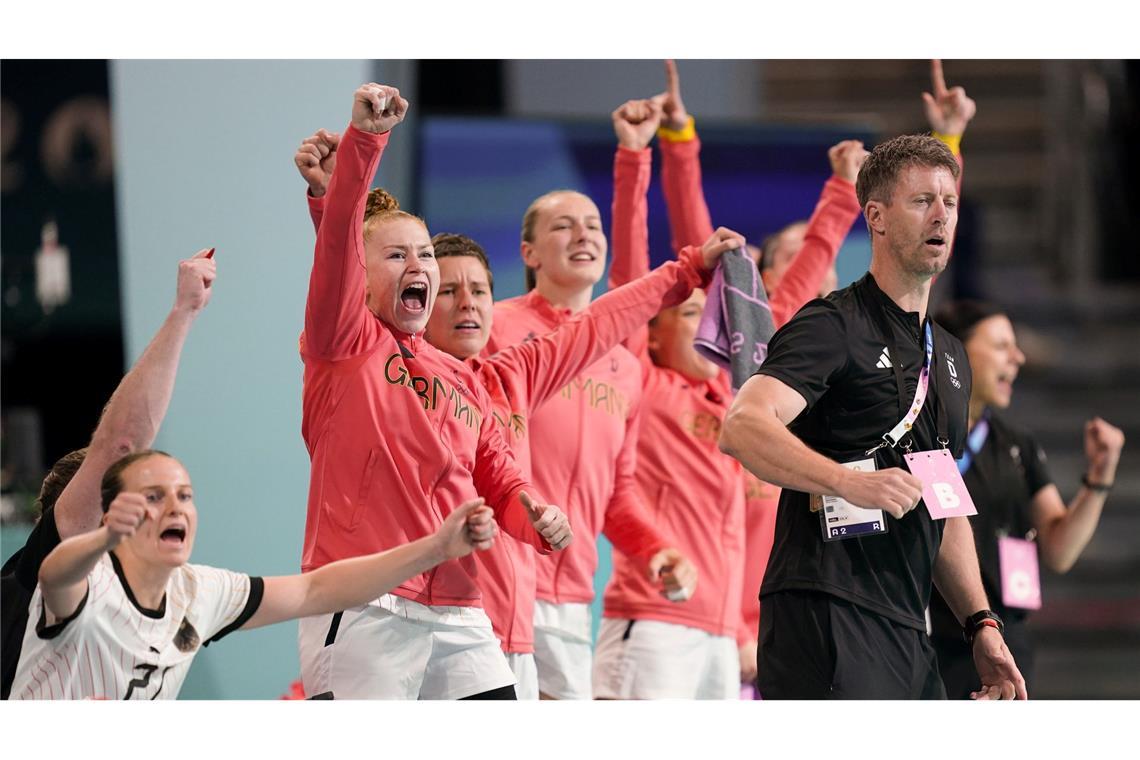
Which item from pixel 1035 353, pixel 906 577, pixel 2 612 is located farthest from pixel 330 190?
pixel 1035 353

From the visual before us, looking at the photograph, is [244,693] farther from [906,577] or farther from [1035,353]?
[1035,353]

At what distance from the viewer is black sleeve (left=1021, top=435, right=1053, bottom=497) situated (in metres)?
5.28

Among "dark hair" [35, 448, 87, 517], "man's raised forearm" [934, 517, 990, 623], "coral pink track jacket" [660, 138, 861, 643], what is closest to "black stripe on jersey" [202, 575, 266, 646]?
"dark hair" [35, 448, 87, 517]

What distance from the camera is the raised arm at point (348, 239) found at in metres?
3.38

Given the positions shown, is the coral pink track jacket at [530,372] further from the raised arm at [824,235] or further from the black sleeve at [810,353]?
the black sleeve at [810,353]

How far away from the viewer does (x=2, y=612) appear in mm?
3613

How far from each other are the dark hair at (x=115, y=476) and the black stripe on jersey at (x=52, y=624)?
21cm

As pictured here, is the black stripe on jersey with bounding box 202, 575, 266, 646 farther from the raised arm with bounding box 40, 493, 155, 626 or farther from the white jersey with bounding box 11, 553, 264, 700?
the raised arm with bounding box 40, 493, 155, 626

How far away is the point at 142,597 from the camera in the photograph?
3.52 m

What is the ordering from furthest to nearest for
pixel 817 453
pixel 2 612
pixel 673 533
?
pixel 673 533 < pixel 2 612 < pixel 817 453

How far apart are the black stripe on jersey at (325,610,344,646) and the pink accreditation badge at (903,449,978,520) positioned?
1.34 m

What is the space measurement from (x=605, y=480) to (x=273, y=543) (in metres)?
1.03

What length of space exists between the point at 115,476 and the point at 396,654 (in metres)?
0.77
